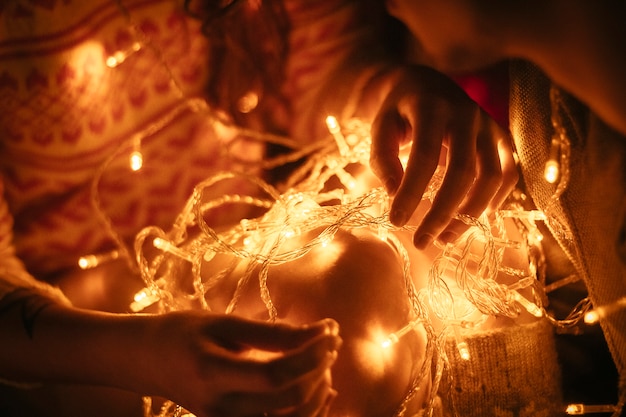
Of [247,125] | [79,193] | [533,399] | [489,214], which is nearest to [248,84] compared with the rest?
[247,125]

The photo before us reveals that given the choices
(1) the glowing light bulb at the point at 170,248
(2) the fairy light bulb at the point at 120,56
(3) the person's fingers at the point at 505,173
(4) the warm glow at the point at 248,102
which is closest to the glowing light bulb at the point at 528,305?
(3) the person's fingers at the point at 505,173

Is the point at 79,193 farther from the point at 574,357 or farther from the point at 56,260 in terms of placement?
the point at 574,357

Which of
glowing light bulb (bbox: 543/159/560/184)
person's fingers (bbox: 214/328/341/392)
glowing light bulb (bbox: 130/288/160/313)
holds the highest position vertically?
glowing light bulb (bbox: 543/159/560/184)

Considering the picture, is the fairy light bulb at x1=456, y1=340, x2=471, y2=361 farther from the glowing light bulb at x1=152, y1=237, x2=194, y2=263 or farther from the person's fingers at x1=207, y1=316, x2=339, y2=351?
the glowing light bulb at x1=152, y1=237, x2=194, y2=263

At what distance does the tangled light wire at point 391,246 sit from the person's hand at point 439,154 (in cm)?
3

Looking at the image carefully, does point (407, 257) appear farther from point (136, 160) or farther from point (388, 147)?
point (136, 160)

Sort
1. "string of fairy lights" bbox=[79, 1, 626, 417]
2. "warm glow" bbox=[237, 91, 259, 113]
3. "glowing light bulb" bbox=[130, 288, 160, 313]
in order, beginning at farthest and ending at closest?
"warm glow" bbox=[237, 91, 259, 113]
"glowing light bulb" bbox=[130, 288, 160, 313]
"string of fairy lights" bbox=[79, 1, 626, 417]

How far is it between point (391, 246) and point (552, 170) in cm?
21

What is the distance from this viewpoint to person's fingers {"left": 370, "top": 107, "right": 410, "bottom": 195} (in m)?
0.59

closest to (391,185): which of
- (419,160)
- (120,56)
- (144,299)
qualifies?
(419,160)

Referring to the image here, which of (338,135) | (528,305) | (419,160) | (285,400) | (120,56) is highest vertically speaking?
(120,56)

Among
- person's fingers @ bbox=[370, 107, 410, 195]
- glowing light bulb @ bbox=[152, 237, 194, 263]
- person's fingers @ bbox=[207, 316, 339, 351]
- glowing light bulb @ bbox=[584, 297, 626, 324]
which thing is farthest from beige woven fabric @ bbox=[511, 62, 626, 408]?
glowing light bulb @ bbox=[152, 237, 194, 263]

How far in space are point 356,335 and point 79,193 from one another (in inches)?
21.4

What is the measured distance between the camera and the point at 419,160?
1.90 feet
